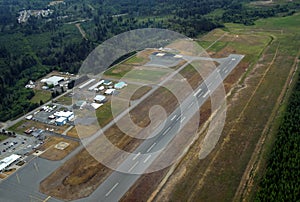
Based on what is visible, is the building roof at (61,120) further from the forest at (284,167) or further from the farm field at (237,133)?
the forest at (284,167)

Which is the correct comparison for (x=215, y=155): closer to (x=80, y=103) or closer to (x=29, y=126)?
(x=80, y=103)

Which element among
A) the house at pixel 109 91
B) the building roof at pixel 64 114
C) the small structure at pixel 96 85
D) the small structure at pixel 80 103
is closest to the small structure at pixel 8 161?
the building roof at pixel 64 114

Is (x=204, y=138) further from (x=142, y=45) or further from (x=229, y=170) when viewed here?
(x=142, y=45)

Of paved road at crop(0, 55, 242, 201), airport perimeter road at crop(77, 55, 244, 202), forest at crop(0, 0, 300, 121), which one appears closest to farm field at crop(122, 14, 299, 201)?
airport perimeter road at crop(77, 55, 244, 202)

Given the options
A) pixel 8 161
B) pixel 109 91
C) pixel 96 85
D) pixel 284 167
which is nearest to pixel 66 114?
pixel 109 91

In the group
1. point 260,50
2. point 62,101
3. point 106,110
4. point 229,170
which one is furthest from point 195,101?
point 260,50

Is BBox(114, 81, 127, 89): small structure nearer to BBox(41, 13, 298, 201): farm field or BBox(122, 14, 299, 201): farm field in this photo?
BBox(41, 13, 298, 201): farm field
